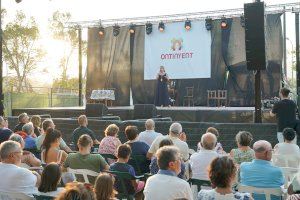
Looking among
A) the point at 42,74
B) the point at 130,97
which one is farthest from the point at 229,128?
the point at 42,74

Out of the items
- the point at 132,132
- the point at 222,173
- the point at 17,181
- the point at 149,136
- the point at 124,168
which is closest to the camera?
the point at 222,173

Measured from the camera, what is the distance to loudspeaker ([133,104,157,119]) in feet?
41.5

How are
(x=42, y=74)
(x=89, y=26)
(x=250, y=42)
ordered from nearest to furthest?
1. (x=250, y=42)
2. (x=89, y=26)
3. (x=42, y=74)

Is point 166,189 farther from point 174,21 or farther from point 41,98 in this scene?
point 41,98

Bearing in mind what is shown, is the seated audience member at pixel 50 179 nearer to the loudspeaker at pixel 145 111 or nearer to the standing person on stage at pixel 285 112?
the standing person on stage at pixel 285 112

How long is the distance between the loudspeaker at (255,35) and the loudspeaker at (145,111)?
3885mm

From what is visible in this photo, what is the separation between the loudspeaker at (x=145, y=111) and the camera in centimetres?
1266

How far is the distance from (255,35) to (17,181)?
22.2 feet

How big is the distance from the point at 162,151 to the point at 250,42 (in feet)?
21.4

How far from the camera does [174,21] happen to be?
55.8 ft

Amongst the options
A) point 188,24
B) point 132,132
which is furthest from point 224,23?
point 132,132

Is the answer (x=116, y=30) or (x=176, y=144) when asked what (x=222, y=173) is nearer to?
(x=176, y=144)

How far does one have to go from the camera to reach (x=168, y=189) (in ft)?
10.7

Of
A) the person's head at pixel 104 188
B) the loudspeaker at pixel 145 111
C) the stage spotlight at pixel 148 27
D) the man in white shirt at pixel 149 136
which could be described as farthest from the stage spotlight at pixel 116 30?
the person's head at pixel 104 188
